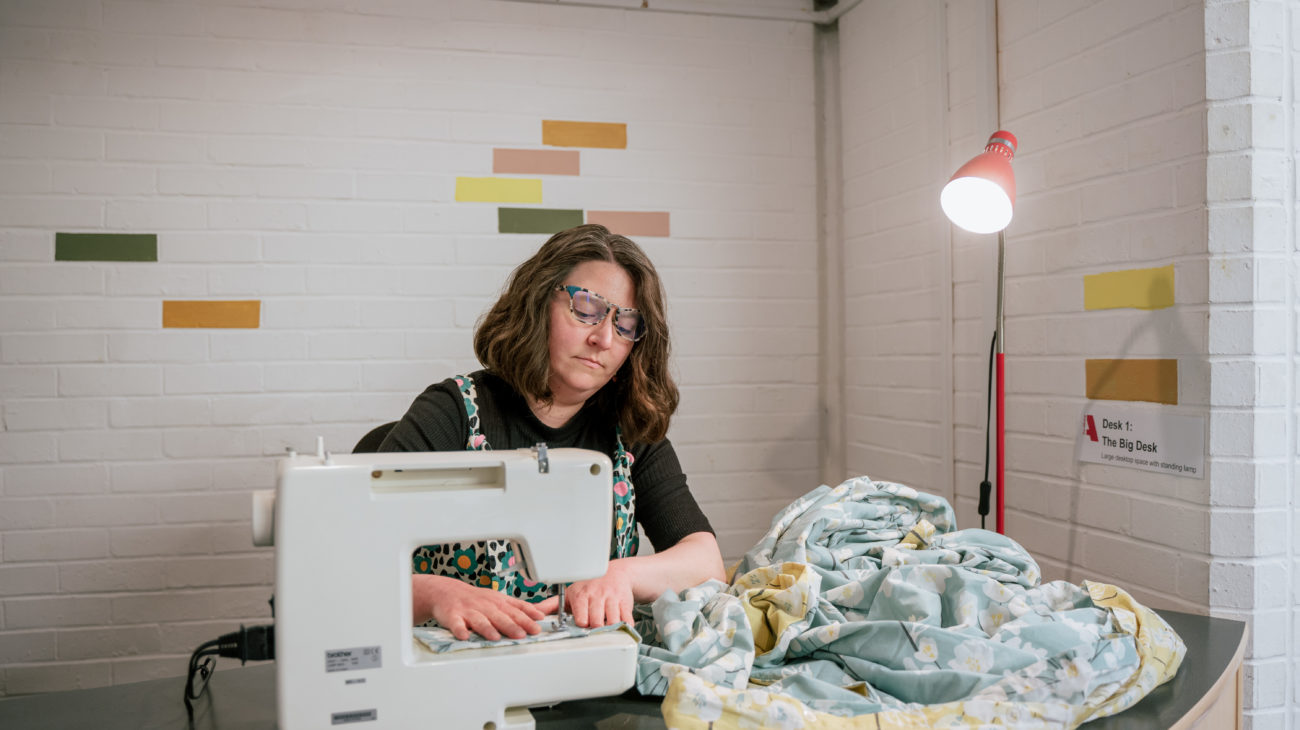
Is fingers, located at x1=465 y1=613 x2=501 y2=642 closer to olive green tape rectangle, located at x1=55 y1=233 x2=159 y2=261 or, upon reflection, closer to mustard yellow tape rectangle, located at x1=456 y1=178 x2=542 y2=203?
mustard yellow tape rectangle, located at x1=456 y1=178 x2=542 y2=203

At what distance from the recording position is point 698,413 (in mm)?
3455

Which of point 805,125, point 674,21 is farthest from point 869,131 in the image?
point 674,21

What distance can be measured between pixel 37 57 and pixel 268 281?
3.36ft

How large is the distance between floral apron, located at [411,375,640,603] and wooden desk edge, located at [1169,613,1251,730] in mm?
1000

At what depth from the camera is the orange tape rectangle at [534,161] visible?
3.25 metres

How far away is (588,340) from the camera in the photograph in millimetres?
1829

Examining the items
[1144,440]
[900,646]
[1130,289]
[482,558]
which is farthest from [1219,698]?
[482,558]

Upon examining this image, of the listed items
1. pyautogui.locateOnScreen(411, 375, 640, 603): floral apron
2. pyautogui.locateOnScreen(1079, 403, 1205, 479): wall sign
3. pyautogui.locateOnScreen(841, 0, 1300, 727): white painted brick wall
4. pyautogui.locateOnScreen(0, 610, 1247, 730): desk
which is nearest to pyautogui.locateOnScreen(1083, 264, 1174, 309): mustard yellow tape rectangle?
pyautogui.locateOnScreen(841, 0, 1300, 727): white painted brick wall

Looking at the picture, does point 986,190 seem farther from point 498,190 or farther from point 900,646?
point 498,190

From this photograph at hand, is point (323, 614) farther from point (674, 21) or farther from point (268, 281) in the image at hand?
point (674, 21)

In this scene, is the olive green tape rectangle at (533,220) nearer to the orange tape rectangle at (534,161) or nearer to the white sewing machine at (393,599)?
the orange tape rectangle at (534,161)

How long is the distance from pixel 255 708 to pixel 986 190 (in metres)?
1.78

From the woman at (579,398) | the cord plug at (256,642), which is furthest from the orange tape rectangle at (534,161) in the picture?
the cord plug at (256,642)

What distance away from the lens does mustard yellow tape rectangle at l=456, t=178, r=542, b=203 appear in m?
3.22
